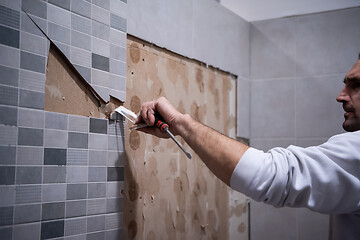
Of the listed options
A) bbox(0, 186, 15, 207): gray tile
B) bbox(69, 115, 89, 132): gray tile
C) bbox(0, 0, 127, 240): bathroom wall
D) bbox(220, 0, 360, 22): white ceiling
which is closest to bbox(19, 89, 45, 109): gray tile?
bbox(0, 0, 127, 240): bathroom wall

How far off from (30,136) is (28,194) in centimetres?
15

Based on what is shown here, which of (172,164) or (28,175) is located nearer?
(28,175)

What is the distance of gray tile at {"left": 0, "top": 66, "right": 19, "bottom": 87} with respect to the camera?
0.95m

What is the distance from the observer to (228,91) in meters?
2.05

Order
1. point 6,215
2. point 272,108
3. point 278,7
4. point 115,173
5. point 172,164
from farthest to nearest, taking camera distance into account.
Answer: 1. point 278,7
2. point 272,108
3. point 172,164
4. point 115,173
5. point 6,215

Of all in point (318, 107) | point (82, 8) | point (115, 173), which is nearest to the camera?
point (82, 8)

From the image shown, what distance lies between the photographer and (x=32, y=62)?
40.2 inches

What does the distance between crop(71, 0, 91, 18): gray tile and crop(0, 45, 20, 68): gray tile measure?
24cm

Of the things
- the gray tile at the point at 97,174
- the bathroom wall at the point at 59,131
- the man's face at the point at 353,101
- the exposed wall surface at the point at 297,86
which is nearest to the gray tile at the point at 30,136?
the bathroom wall at the point at 59,131

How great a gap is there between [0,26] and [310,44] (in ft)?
5.67

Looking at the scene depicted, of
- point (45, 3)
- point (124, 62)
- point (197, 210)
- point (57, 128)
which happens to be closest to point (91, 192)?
point (57, 128)

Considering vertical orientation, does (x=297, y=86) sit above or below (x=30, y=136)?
above

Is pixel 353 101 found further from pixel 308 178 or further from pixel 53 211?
pixel 53 211

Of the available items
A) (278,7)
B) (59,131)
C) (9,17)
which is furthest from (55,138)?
(278,7)
